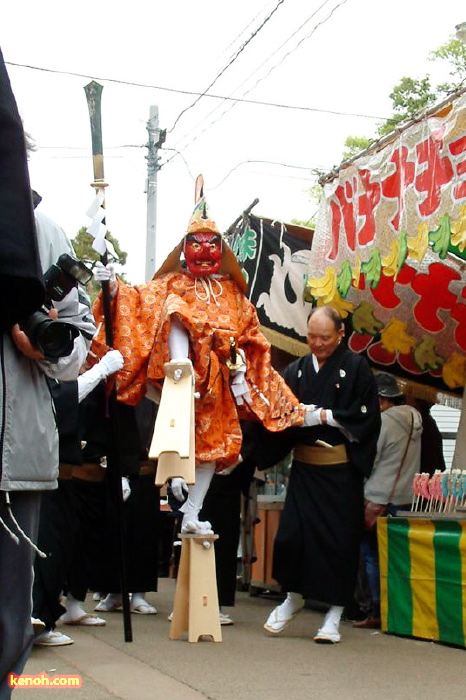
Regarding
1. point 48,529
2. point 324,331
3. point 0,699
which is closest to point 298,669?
point 48,529

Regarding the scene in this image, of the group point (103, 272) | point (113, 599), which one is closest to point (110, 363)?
point (103, 272)

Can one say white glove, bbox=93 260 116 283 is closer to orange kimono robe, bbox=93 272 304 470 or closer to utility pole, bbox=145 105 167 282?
orange kimono robe, bbox=93 272 304 470

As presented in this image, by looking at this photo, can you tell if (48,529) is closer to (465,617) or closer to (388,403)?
(465,617)

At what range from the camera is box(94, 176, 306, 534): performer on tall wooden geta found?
230 inches

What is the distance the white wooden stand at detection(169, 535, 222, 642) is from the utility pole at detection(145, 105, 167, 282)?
1273cm

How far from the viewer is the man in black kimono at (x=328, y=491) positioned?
593cm

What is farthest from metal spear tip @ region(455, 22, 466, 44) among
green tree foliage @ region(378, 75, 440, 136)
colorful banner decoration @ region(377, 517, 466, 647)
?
green tree foliage @ region(378, 75, 440, 136)

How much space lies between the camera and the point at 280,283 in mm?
7945

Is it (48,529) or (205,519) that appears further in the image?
(205,519)

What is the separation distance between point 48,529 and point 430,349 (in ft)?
12.2

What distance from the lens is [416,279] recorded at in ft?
23.7

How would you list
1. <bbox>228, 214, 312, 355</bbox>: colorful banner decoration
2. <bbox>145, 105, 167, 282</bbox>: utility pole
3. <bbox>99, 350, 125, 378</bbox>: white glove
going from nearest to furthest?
<bbox>99, 350, 125, 378</bbox>: white glove → <bbox>228, 214, 312, 355</bbox>: colorful banner decoration → <bbox>145, 105, 167, 282</bbox>: utility pole

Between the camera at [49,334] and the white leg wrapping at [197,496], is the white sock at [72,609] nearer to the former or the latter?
the white leg wrapping at [197,496]

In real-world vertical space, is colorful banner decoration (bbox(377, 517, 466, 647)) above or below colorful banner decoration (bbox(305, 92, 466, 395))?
below
